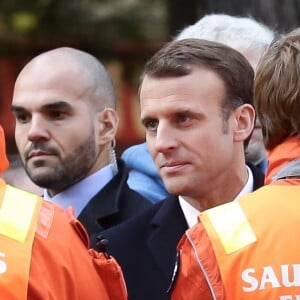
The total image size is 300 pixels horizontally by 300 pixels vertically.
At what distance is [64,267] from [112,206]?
4.12ft

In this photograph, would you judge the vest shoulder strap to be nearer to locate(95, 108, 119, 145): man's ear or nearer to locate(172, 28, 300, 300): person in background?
locate(172, 28, 300, 300): person in background

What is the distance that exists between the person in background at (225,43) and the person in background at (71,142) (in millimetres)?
156

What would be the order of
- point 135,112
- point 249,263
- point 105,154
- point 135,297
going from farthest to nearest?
point 135,112, point 105,154, point 135,297, point 249,263

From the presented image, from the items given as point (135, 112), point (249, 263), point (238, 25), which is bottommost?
point (135, 112)

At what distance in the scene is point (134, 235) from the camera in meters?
3.79

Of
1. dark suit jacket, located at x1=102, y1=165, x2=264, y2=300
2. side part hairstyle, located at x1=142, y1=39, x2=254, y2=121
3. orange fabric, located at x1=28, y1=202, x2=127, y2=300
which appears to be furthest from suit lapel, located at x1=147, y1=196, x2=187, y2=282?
orange fabric, located at x1=28, y1=202, x2=127, y2=300

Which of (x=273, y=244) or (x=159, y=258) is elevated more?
(x=273, y=244)

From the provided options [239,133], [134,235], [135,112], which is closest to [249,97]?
[239,133]

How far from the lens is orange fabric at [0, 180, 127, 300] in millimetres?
2906

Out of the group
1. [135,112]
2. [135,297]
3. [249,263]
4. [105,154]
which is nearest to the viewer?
[249,263]

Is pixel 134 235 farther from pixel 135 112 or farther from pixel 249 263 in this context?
pixel 135 112

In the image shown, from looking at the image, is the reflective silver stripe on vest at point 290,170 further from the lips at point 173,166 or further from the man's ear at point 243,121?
the man's ear at point 243,121

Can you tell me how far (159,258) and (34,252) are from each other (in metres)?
0.82

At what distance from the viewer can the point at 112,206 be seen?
4234 mm
